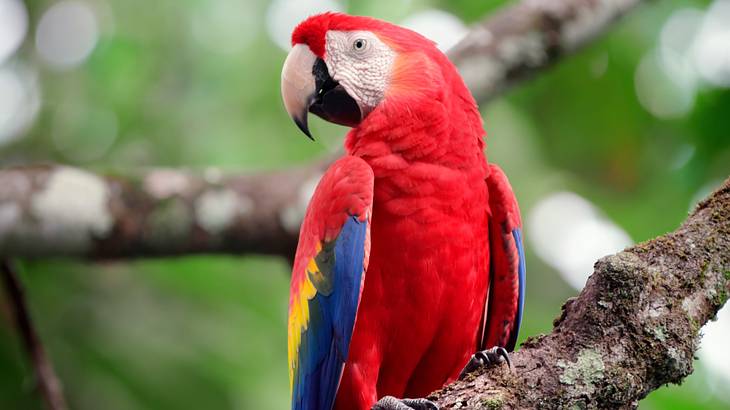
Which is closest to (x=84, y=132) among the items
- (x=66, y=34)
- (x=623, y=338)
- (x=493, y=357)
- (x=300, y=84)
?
(x=66, y=34)

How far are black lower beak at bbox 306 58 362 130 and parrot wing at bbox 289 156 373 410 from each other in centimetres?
30

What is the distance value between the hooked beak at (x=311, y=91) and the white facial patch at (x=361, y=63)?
0.04m

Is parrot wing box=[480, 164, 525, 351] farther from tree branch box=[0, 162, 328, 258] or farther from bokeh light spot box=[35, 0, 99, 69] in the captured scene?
bokeh light spot box=[35, 0, 99, 69]

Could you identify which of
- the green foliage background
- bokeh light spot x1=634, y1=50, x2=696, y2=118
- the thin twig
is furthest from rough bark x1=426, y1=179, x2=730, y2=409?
bokeh light spot x1=634, y1=50, x2=696, y2=118

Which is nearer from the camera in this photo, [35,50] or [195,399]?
[195,399]

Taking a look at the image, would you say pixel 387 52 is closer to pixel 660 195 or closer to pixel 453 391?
pixel 453 391

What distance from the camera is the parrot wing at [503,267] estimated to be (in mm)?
2662

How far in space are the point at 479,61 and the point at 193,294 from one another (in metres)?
2.14

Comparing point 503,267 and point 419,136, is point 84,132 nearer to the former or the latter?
point 419,136

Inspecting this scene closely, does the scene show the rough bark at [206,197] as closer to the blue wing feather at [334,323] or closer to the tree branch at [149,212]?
the tree branch at [149,212]

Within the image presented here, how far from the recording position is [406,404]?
1954mm

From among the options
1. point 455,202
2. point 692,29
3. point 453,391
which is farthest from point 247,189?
point 692,29

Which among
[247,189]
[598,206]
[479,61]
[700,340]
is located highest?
[598,206]

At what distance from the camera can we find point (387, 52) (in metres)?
2.85
